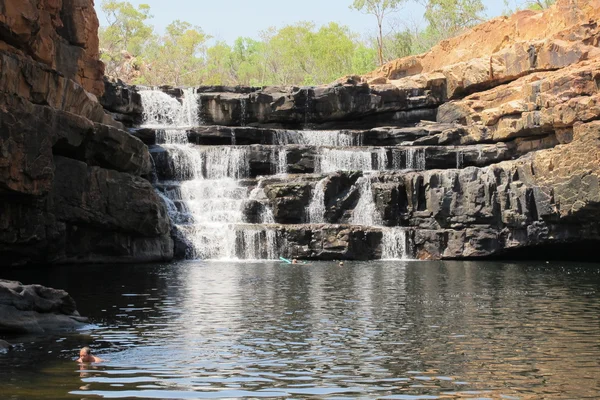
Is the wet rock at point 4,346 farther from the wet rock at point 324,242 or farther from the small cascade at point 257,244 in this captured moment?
the wet rock at point 324,242

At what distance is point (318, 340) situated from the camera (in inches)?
739

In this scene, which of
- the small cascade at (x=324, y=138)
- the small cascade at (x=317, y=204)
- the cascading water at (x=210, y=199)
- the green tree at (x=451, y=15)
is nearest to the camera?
the cascading water at (x=210, y=199)

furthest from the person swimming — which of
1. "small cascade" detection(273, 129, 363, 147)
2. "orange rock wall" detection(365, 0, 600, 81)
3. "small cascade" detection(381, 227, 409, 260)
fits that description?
"orange rock wall" detection(365, 0, 600, 81)

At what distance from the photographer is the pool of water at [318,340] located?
13914 mm

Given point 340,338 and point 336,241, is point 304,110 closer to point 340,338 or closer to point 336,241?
point 336,241

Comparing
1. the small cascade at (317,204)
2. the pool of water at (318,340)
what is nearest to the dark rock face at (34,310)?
the pool of water at (318,340)

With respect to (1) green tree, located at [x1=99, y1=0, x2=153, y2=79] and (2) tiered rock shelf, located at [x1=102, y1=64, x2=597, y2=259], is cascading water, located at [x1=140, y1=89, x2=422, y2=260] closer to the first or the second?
(2) tiered rock shelf, located at [x1=102, y1=64, x2=597, y2=259]

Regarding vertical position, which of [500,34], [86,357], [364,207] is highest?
[500,34]

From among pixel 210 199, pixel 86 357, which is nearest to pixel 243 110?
pixel 210 199

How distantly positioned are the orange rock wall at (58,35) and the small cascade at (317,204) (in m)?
13.1

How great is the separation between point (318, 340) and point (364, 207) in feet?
97.9

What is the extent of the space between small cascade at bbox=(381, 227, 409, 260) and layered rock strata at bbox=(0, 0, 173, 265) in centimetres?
1154

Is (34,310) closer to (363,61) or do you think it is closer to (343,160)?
(343,160)

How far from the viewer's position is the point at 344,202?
4794 centimetres
